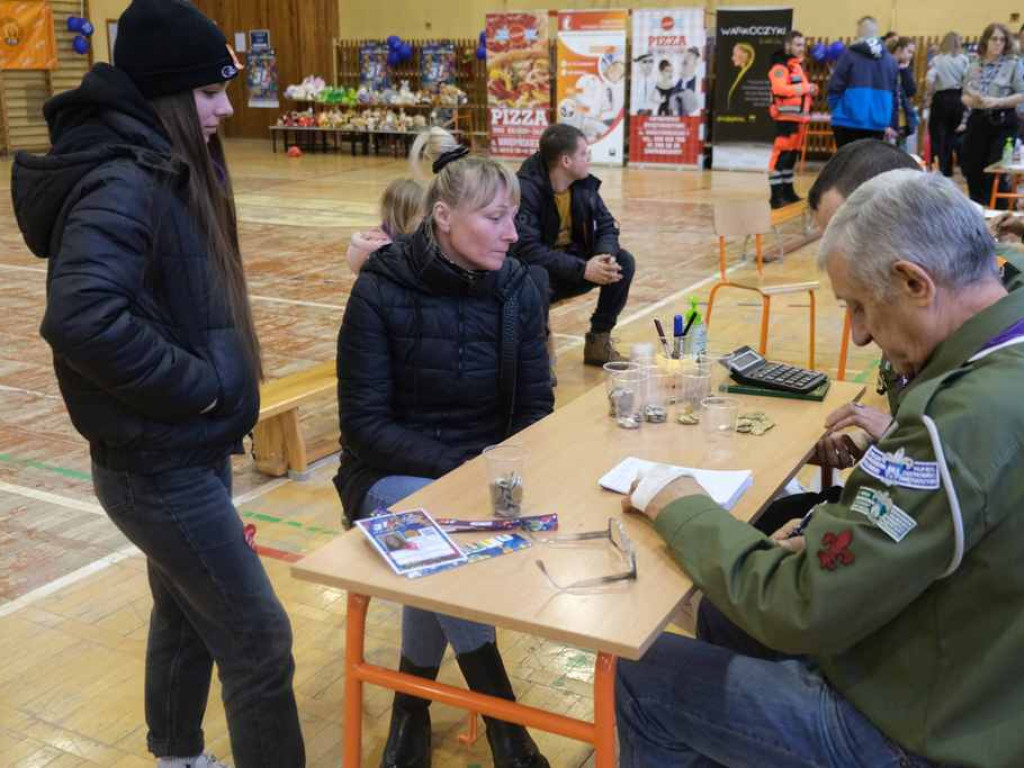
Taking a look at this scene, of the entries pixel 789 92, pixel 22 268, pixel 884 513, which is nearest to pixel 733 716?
pixel 884 513

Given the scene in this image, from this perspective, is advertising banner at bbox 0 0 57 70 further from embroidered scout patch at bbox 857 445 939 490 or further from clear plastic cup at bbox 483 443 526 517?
embroidered scout patch at bbox 857 445 939 490

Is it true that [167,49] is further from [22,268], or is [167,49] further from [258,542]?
[22,268]

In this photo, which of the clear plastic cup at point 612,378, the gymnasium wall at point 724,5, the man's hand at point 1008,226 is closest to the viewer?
the clear plastic cup at point 612,378

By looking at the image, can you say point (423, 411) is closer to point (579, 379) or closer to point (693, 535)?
point (693, 535)

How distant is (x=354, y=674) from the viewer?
199cm

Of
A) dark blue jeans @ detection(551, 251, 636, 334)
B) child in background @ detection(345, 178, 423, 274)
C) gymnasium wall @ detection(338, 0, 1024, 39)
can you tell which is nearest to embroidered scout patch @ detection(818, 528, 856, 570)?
child in background @ detection(345, 178, 423, 274)

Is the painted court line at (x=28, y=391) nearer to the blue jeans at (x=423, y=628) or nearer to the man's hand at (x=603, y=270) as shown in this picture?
the man's hand at (x=603, y=270)

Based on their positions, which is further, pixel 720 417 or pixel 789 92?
pixel 789 92

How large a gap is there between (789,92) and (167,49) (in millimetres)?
10601

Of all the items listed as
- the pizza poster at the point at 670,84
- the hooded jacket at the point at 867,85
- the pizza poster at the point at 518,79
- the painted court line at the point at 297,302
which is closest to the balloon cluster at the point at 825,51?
the pizza poster at the point at 670,84

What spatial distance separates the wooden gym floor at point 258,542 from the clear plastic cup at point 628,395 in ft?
2.53

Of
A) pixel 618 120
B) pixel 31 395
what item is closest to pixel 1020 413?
pixel 31 395

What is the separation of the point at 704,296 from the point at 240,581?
6.10m

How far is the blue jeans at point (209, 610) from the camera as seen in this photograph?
1.91 meters
